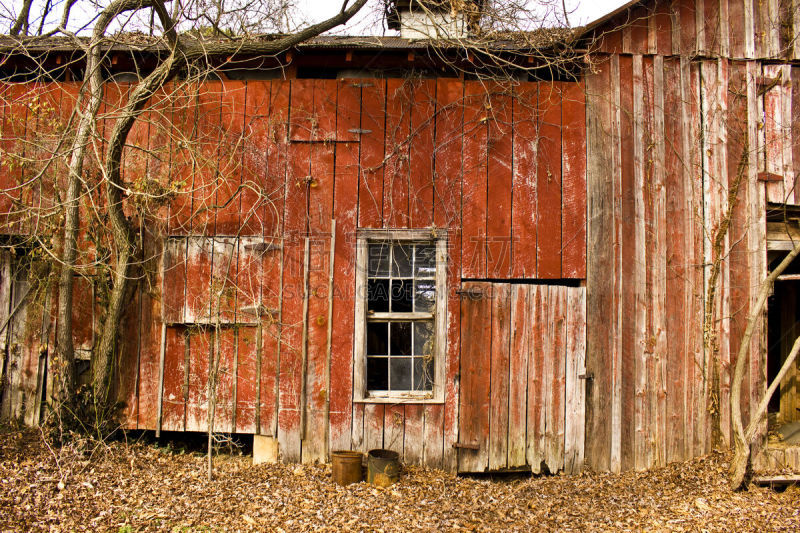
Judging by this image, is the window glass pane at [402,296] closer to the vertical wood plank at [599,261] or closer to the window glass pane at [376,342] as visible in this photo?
the window glass pane at [376,342]

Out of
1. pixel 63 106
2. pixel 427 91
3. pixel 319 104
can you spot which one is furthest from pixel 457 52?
pixel 63 106

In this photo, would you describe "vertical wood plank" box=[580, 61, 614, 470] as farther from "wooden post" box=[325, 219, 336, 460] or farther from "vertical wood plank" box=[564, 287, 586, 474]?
"wooden post" box=[325, 219, 336, 460]

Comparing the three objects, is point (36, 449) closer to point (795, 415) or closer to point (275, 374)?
point (275, 374)

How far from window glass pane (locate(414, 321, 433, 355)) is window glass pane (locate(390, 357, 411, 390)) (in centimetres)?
16

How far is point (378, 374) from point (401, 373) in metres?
0.26

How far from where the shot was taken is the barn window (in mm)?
5984

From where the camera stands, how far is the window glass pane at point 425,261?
6.09 metres

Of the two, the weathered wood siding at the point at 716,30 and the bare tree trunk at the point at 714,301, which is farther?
the weathered wood siding at the point at 716,30

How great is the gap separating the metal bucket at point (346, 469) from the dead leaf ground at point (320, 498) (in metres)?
0.12

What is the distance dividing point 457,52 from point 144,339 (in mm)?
4783

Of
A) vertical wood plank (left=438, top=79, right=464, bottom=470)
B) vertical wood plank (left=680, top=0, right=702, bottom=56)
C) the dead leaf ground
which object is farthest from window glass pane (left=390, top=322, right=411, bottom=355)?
vertical wood plank (left=680, top=0, right=702, bottom=56)

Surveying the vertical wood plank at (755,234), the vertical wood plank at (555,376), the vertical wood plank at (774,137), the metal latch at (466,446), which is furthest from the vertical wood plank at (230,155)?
the vertical wood plank at (774,137)

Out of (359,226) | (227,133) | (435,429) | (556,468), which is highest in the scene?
(227,133)

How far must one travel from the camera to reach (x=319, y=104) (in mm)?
6141
